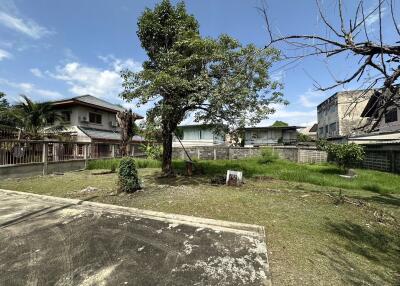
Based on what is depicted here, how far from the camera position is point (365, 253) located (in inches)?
167

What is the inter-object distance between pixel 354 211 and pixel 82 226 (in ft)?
22.2

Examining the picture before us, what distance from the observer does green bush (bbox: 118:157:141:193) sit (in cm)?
827

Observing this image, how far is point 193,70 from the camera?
34.5 ft

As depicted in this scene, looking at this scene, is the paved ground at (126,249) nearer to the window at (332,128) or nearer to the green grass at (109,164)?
the green grass at (109,164)

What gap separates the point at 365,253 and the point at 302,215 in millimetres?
1923

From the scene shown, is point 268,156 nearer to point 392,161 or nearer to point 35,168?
point 392,161

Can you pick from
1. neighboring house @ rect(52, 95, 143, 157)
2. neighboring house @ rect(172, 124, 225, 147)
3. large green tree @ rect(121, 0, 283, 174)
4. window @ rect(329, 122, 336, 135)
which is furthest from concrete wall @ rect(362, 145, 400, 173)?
neighboring house @ rect(52, 95, 143, 157)

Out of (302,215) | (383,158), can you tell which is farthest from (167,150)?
(383,158)

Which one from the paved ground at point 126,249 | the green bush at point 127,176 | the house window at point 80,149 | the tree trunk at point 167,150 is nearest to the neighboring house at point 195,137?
the house window at point 80,149

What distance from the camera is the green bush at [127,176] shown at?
8273 millimetres

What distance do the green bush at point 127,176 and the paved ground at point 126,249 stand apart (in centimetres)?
201

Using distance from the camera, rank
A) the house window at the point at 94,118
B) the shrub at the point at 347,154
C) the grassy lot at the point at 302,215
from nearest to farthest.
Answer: the grassy lot at the point at 302,215, the shrub at the point at 347,154, the house window at the point at 94,118

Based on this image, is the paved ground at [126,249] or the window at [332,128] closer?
the paved ground at [126,249]

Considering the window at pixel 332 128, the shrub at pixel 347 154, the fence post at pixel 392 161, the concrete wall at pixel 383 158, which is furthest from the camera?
the window at pixel 332 128
